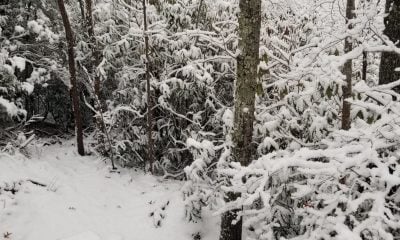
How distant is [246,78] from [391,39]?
6.56 feet

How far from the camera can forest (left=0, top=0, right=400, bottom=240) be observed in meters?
4.98

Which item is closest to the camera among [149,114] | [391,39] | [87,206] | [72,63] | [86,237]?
[391,39]

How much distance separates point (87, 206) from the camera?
345 inches

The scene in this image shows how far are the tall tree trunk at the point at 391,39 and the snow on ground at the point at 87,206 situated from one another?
4335 millimetres

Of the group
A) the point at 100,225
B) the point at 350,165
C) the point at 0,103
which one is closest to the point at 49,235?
the point at 100,225

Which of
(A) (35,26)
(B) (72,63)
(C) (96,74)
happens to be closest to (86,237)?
(C) (96,74)

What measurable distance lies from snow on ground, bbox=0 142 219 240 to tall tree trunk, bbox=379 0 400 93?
434 centimetres

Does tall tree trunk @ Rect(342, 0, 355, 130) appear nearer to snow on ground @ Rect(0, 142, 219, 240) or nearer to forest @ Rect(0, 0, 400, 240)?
forest @ Rect(0, 0, 400, 240)

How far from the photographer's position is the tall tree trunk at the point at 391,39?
493cm

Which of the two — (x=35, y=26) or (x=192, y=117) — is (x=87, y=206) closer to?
(x=192, y=117)

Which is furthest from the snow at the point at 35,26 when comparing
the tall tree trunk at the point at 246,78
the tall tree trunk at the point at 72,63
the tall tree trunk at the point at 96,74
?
the tall tree trunk at the point at 246,78

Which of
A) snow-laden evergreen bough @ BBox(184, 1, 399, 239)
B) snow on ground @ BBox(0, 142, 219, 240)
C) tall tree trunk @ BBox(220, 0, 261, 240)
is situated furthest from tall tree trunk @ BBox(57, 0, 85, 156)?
tall tree trunk @ BBox(220, 0, 261, 240)

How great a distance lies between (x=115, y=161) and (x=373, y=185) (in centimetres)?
844

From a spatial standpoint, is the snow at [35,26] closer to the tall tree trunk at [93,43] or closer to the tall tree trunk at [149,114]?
the tall tree trunk at [93,43]
